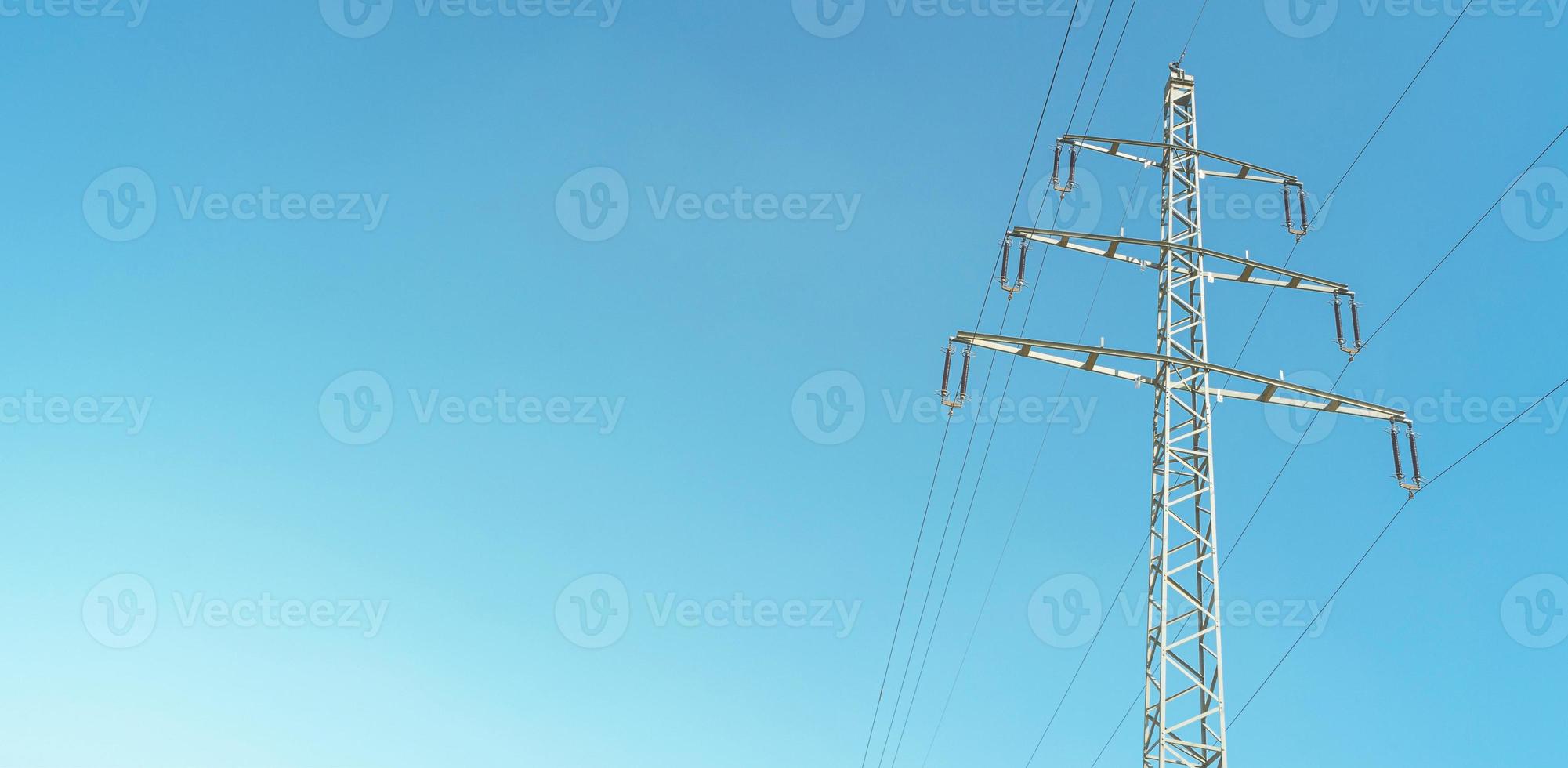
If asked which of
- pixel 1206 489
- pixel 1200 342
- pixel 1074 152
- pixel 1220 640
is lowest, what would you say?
pixel 1220 640

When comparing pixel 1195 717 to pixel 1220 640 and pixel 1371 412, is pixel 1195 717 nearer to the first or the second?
pixel 1220 640

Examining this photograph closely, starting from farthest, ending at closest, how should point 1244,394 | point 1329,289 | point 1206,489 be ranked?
point 1329,289 → point 1244,394 → point 1206,489

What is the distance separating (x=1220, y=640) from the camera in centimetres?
1886

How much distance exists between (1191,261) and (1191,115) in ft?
12.9

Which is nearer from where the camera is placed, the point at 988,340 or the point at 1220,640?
the point at 1220,640

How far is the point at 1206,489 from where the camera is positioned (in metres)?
19.9

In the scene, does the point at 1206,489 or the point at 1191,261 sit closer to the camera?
the point at 1206,489

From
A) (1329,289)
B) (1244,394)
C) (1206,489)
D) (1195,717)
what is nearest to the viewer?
A: (1195,717)

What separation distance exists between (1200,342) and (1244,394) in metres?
1.26

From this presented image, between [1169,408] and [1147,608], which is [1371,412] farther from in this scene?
[1147,608]

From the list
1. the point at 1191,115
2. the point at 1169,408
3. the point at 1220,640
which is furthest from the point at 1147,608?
the point at 1191,115

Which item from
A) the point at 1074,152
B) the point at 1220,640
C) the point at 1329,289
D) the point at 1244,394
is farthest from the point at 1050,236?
the point at 1220,640

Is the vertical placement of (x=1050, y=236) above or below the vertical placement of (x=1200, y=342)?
above

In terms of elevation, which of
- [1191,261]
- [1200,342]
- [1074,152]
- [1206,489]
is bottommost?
[1206,489]
